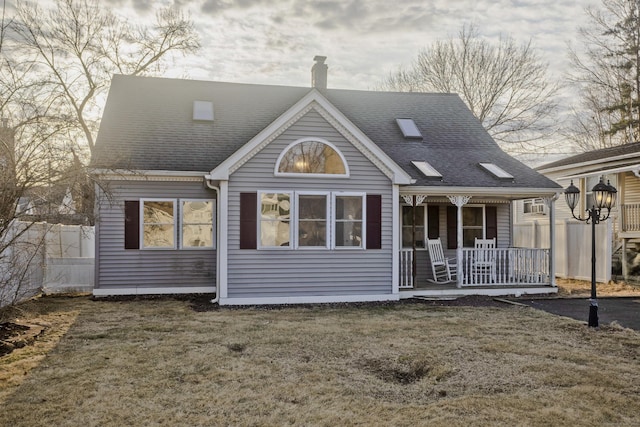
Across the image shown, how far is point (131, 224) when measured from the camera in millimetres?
12258

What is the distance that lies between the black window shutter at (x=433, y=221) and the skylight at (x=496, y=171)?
1.77 m

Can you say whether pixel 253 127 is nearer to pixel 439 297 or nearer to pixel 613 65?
pixel 439 297

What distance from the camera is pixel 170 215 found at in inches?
497

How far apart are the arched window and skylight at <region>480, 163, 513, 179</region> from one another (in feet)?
13.9

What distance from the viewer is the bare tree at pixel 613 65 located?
81.9 ft

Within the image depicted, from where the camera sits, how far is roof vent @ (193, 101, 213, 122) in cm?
1385

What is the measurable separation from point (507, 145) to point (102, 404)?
1041 inches

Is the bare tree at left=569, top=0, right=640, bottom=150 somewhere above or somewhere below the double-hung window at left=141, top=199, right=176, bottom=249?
above

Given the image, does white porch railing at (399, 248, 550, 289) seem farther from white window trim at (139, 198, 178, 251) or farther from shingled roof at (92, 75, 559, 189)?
white window trim at (139, 198, 178, 251)

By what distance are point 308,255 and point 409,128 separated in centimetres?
580

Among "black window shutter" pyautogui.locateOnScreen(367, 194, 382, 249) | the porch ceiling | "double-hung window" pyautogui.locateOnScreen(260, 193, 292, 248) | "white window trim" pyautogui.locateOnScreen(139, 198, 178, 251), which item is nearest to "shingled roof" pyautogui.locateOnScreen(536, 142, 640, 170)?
the porch ceiling

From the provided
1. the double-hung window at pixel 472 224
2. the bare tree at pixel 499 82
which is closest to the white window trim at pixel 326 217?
the double-hung window at pixel 472 224

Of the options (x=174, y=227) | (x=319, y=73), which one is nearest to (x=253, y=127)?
(x=319, y=73)

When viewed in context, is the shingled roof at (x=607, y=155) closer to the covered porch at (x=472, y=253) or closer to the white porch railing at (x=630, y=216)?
the white porch railing at (x=630, y=216)
